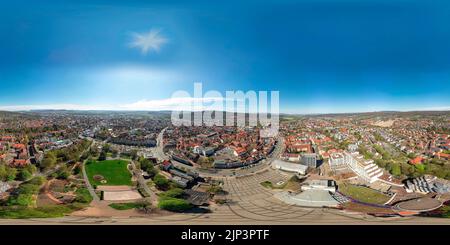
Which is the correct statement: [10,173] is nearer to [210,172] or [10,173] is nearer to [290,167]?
[210,172]

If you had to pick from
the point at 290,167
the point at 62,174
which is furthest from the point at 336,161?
the point at 62,174

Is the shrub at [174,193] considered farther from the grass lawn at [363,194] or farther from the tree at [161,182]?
the grass lawn at [363,194]

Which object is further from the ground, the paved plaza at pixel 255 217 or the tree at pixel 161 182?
the tree at pixel 161 182

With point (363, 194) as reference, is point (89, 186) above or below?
above

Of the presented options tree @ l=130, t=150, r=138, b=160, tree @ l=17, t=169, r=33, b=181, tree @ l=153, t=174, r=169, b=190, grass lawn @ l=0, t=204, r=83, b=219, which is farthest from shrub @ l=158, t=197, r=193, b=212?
tree @ l=17, t=169, r=33, b=181

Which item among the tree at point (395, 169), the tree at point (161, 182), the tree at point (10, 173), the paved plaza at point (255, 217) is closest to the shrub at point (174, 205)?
the paved plaza at point (255, 217)

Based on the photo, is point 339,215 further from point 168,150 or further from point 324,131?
point 168,150
